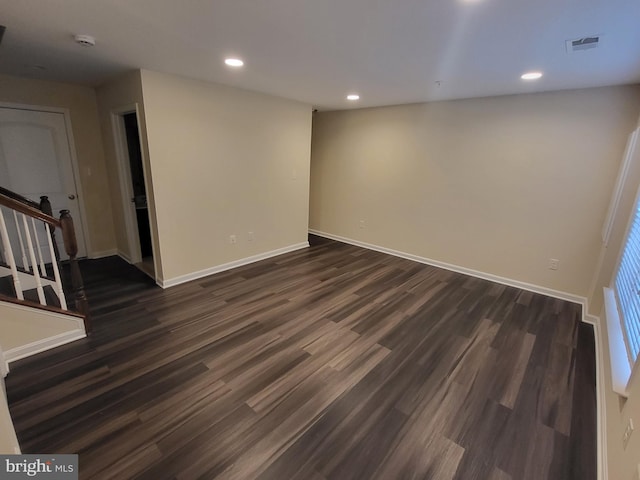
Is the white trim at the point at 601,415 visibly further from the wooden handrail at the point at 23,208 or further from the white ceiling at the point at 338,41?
the wooden handrail at the point at 23,208

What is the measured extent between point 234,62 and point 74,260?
2222mm

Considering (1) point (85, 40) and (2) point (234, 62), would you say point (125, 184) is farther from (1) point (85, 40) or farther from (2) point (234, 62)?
(2) point (234, 62)

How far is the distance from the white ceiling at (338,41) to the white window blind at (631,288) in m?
1.35

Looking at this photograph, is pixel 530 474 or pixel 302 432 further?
pixel 302 432

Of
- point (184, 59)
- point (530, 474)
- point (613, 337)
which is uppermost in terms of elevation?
point (184, 59)

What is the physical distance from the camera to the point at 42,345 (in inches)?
92.4

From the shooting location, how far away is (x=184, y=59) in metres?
2.65

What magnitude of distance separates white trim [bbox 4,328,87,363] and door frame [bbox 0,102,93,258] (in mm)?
2177

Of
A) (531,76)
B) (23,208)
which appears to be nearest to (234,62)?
(23,208)

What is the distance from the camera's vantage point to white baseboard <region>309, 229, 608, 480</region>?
1.70m

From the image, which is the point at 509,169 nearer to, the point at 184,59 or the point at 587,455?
the point at 587,455


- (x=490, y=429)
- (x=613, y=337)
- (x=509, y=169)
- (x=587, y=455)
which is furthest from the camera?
(x=509, y=169)

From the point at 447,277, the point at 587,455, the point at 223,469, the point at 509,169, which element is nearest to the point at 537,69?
the point at 509,169

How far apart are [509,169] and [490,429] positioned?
313cm
